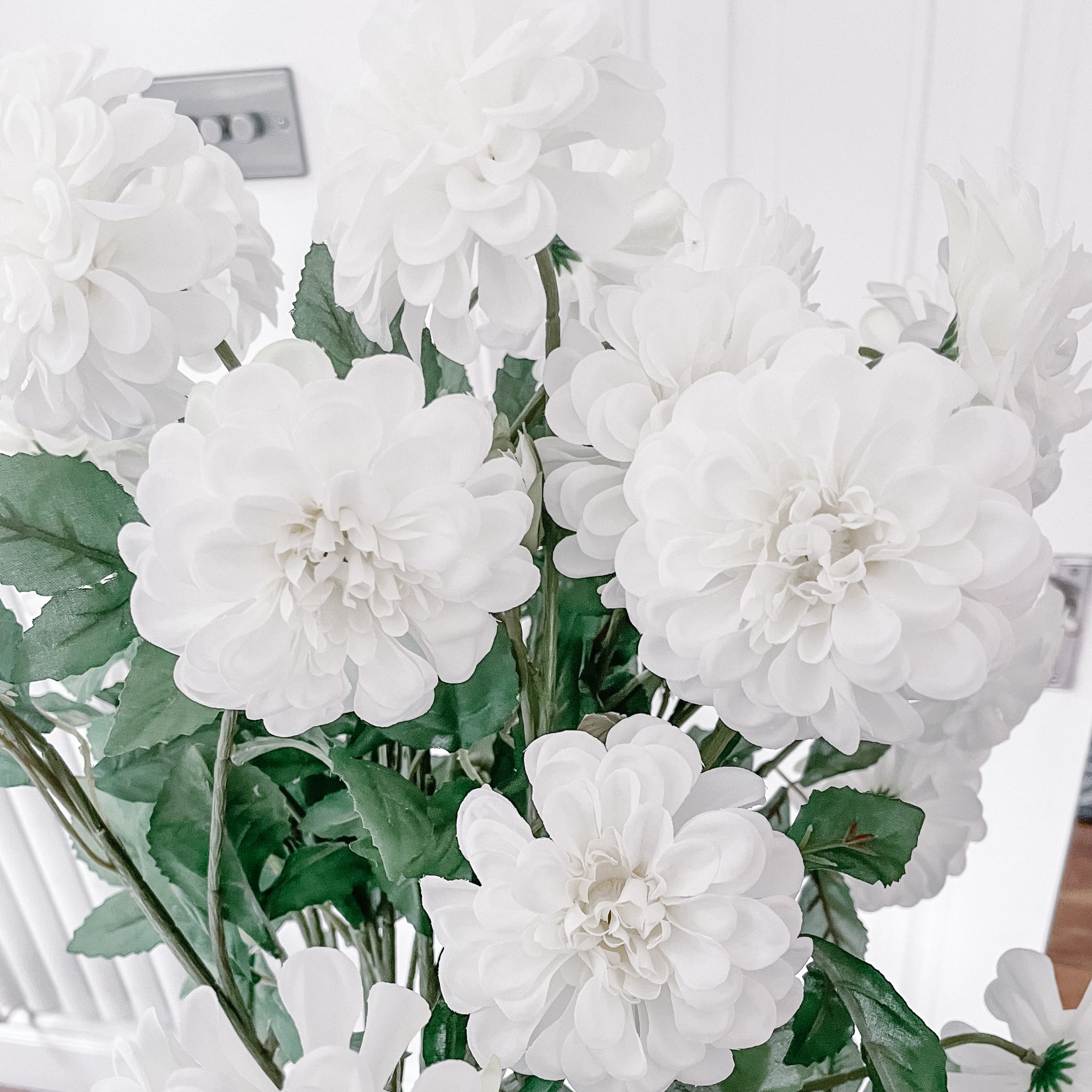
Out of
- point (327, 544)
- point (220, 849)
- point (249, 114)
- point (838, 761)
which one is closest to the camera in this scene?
point (327, 544)

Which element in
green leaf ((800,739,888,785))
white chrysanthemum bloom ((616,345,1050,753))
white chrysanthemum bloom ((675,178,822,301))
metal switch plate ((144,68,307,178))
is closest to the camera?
white chrysanthemum bloom ((616,345,1050,753))

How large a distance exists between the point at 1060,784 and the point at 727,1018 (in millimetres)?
608

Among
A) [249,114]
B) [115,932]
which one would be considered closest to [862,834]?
[115,932]

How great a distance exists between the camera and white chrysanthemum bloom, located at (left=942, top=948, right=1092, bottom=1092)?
428mm

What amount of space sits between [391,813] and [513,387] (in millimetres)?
184

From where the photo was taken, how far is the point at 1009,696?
476 millimetres

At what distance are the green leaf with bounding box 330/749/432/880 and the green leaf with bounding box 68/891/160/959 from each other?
9.9 inches

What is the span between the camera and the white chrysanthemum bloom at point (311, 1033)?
0.97ft

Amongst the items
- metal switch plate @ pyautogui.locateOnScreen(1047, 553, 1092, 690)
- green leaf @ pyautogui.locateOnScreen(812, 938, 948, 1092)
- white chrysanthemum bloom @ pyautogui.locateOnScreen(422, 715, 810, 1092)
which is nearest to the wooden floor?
metal switch plate @ pyautogui.locateOnScreen(1047, 553, 1092, 690)

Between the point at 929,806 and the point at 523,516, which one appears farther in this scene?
the point at 929,806

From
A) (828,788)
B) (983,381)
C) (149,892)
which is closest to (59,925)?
(149,892)

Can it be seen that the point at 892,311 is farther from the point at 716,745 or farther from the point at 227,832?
the point at 227,832

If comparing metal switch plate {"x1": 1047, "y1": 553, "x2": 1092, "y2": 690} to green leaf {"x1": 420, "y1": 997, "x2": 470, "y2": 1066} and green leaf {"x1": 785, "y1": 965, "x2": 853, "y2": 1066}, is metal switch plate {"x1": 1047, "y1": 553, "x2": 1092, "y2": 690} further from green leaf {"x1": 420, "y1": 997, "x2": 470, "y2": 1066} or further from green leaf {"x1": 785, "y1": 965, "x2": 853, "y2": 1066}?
green leaf {"x1": 420, "y1": 997, "x2": 470, "y2": 1066}

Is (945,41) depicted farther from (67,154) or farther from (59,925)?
(59,925)
